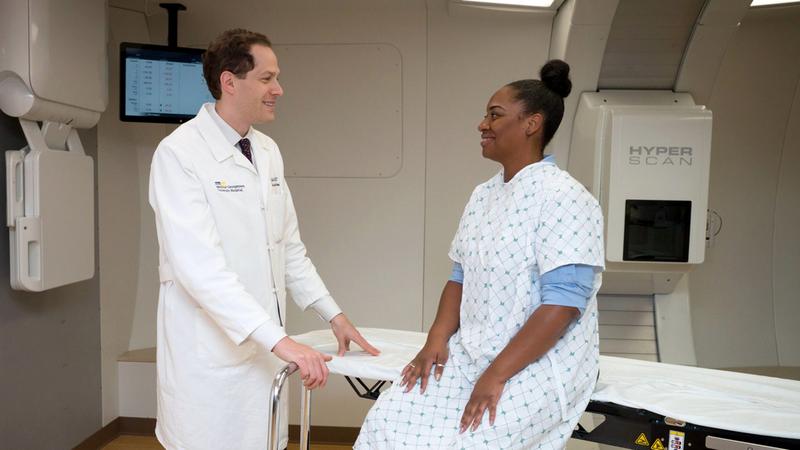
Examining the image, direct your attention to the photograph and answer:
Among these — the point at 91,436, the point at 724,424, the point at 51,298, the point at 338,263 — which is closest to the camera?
the point at 724,424

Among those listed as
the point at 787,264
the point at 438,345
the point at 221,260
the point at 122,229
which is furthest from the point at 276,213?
the point at 787,264

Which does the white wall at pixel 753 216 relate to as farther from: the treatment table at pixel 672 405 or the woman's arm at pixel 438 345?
the woman's arm at pixel 438 345

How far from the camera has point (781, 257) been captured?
3.81 m

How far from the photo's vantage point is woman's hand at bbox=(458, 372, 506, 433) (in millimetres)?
1674

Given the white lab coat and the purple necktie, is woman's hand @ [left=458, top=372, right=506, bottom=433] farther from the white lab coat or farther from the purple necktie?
the purple necktie

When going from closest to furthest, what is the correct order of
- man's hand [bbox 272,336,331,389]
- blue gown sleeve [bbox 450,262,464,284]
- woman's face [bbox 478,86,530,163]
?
man's hand [bbox 272,336,331,389] < woman's face [bbox 478,86,530,163] < blue gown sleeve [bbox 450,262,464,284]

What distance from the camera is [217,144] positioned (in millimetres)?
1845

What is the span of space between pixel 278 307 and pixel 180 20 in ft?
7.47

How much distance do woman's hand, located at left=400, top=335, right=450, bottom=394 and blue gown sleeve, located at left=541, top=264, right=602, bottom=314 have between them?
1.42ft

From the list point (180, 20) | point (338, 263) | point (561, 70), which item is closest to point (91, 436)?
point (338, 263)

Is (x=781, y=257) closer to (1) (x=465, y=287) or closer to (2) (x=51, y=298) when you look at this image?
(1) (x=465, y=287)

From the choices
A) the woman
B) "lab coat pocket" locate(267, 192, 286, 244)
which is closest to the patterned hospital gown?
the woman

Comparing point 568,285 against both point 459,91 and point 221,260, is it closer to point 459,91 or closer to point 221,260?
point 221,260

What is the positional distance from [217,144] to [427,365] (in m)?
0.92
